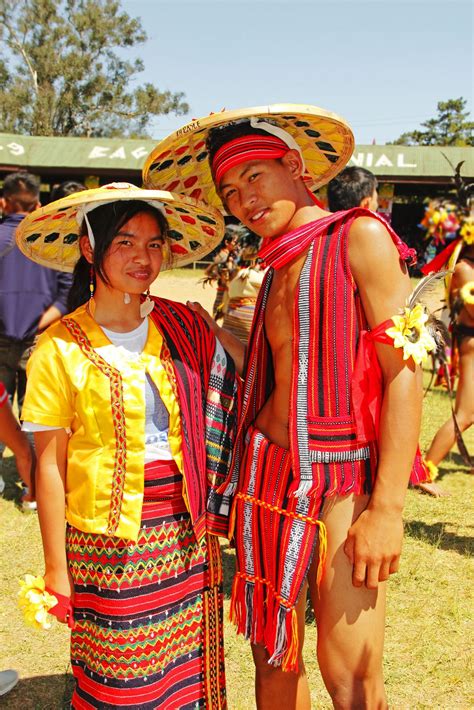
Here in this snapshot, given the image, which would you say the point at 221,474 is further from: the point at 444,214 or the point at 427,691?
the point at 444,214

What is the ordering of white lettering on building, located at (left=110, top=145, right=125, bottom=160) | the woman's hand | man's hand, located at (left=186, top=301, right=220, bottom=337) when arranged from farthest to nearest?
white lettering on building, located at (left=110, top=145, right=125, bottom=160) → man's hand, located at (left=186, top=301, right=220, bottom=337) → the woman's hand

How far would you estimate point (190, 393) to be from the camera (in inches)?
80.3

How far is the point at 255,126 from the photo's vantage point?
1.93 m

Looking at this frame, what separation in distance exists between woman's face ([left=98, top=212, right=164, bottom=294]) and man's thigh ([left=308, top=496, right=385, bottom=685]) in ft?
2.84

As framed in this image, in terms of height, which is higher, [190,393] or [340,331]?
[340,331]

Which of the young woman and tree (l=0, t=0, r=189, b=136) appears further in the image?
tree (l=0, t=0, r=189, b=136)

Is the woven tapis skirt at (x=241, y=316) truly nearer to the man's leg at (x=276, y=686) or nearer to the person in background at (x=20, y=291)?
the person in background at (x=20, y=291)

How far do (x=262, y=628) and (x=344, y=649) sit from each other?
0.30m

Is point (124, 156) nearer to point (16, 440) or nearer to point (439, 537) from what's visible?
point (439, 537)

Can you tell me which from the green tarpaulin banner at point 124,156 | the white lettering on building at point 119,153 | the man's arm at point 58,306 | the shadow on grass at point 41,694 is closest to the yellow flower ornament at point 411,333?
the shadow on grass at point 41,694

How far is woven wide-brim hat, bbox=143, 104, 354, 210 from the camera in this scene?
1863mm

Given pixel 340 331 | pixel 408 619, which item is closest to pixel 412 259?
pixel 340 331

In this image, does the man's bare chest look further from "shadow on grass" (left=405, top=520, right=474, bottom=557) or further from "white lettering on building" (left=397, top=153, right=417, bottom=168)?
"white lettering on building" (left=397, top=153, right=417, bottom=168)

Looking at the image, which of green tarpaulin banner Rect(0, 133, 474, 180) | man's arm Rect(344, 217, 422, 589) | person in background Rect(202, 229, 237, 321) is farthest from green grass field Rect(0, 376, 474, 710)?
green tarpaulin banner Rect(0, 133, 474, 180)
